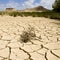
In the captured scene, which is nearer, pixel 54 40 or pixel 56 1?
pixel 54 40

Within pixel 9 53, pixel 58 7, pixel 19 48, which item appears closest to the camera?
pixel 9 53

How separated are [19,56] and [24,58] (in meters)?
0.12

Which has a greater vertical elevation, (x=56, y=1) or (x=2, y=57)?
(x=56, y=1)

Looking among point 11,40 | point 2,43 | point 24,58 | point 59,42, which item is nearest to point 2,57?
point 24,58

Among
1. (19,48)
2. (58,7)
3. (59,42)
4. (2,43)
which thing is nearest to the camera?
(19,48)

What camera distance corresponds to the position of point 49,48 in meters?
3.02

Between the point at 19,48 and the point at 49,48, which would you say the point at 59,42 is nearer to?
the point at 49,48

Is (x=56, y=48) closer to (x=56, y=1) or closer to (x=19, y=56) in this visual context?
(x=19, y=56)

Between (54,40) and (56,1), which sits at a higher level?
(56,1)

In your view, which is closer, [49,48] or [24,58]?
[24,58]

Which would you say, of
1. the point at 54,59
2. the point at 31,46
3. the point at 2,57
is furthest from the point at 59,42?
the point at 2,57

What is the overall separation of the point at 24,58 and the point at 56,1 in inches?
425

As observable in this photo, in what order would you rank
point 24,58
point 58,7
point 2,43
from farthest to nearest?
point 58,7
point 2,43
point 24,58

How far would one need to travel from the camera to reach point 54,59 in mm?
2568
